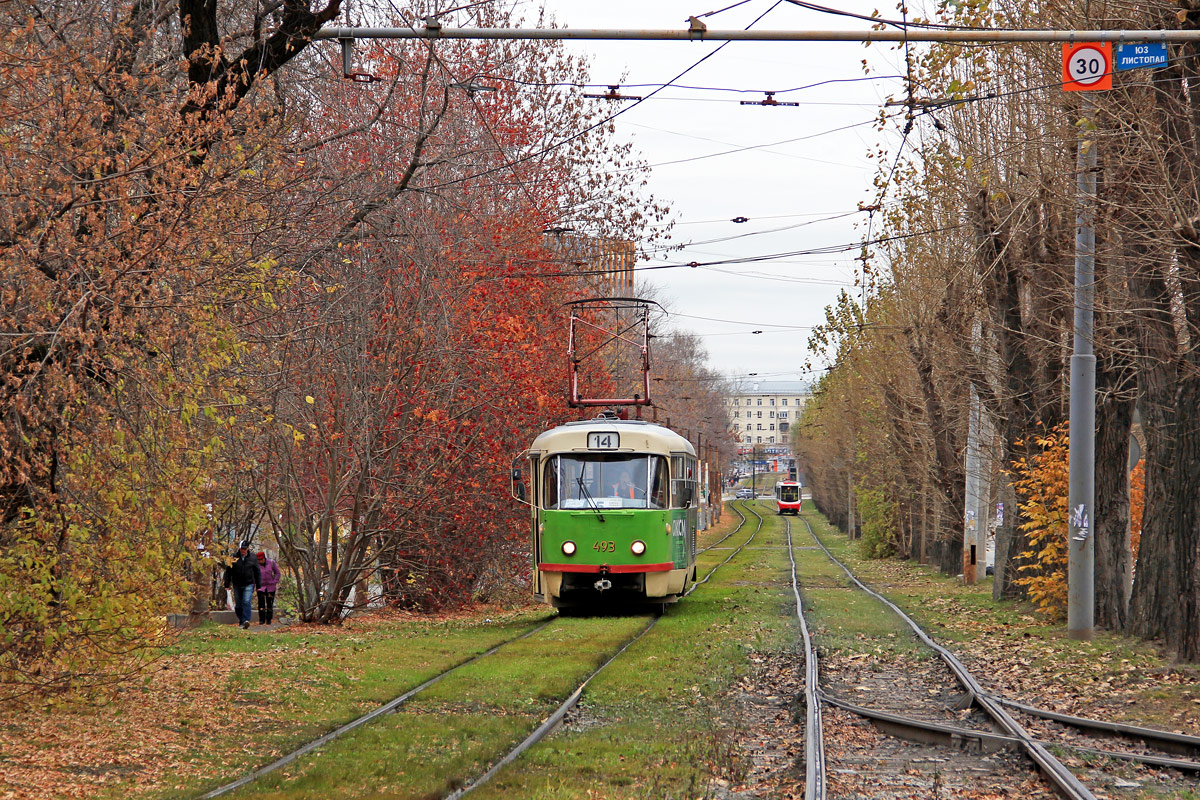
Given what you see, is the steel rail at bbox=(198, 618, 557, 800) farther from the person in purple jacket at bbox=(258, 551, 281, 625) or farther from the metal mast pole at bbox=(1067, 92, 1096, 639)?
the person in purple jacket at bbox=(258, 551, 281, 625)

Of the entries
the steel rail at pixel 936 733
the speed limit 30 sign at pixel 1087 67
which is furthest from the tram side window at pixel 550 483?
the speed limit 30 sign at pixel 1087 67

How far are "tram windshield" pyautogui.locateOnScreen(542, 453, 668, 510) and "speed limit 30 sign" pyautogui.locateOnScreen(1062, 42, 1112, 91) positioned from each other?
1031 cm

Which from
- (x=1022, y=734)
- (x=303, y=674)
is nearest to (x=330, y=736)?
(x=303, y=674)

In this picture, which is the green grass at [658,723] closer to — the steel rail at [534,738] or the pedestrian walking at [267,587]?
the steel rail at [534,738]

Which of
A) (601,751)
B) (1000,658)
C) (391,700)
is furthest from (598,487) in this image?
(601,751)

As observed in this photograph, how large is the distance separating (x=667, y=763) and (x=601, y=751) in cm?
62

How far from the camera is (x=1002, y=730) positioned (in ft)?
35.5

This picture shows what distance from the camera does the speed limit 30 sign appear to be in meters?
11.7

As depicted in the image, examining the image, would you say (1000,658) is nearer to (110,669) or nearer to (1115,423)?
(1115,423)

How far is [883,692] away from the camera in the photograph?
1327cm

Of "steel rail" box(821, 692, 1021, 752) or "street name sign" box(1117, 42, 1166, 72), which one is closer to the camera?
"steel rail" box(821, 692, 1021, 752)

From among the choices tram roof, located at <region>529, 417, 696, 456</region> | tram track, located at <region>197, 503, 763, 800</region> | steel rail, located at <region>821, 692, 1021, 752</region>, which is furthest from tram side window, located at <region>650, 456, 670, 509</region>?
steel rail, located at <region>821, 692, 1021, 752</region>

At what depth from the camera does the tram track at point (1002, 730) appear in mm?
9211

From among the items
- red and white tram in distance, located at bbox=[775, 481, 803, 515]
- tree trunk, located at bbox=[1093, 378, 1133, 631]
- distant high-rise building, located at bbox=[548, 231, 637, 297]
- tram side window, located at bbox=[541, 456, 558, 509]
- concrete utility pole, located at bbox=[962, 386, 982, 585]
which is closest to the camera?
tree trunk, located at bbox=[1093, 378, 1133, 631]
